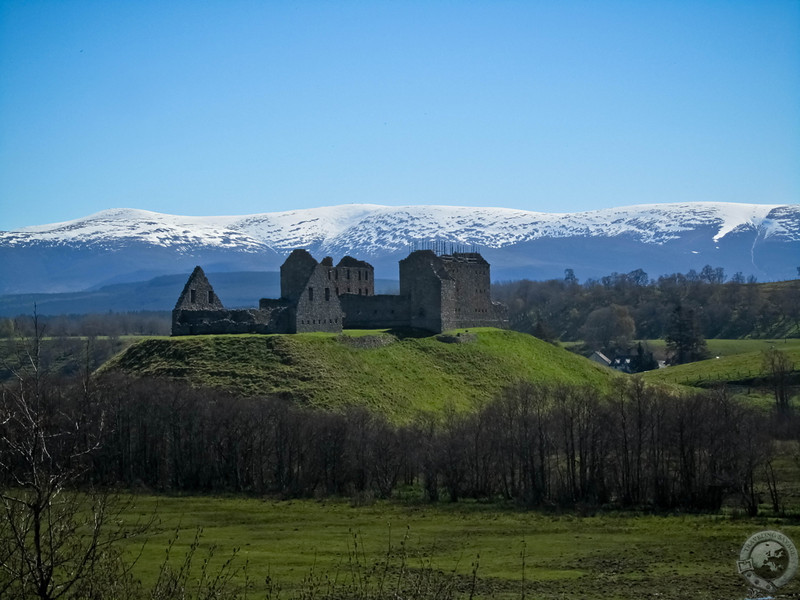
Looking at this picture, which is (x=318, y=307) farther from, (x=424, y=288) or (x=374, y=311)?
(x=424, y=288)

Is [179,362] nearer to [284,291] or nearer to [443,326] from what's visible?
[284,291]

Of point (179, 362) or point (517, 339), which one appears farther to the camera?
point (517, 339)

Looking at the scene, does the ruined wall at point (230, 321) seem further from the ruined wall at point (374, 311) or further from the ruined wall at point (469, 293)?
the ruined wall at point (469, 293)

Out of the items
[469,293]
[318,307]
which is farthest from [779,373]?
[318,307]

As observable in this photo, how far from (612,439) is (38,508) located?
44.7m

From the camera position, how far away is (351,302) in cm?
9688

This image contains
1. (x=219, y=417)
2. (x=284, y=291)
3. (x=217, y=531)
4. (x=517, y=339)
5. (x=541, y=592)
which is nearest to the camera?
(x=541, y=592)

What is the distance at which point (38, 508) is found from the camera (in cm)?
1808

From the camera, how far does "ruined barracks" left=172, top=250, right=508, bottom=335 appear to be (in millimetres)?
84812

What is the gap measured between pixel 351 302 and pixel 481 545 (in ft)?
182

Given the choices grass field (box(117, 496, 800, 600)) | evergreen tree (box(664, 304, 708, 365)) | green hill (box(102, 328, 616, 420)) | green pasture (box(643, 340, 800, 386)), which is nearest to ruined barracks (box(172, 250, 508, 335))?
green hill (box(102, 328, 616, 420))

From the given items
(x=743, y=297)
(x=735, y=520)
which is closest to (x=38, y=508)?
(x=735, y=520)

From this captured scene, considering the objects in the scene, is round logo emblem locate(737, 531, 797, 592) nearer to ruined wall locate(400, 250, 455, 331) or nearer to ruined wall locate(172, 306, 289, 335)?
ruined wall locate(172, 306, 289, 335)

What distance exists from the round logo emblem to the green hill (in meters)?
40.0
